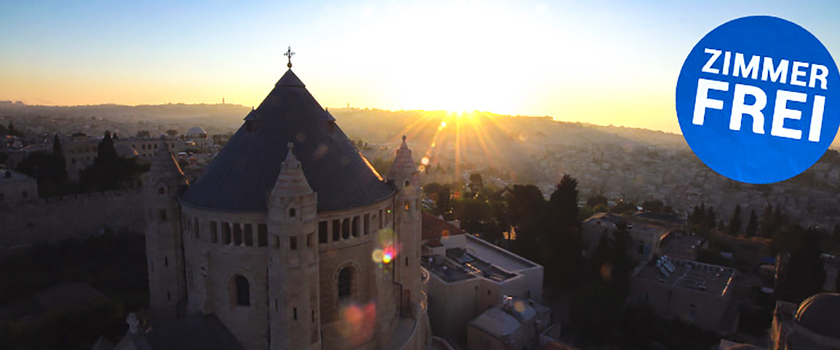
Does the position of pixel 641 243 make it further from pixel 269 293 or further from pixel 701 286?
pixel 269 293

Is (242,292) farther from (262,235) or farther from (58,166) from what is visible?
(58,166)

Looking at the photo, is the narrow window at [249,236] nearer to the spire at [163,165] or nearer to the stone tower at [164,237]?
the stone tower at [164,237]

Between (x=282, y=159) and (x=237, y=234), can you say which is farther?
(x=282, y=159)

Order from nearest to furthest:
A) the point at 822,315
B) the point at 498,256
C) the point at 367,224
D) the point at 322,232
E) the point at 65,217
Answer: the point at 322,232, the point at 367,224, the point at 822,315, the point at 65,217, the point at 498,256

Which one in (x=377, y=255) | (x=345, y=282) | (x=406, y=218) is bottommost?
(x=345, y=282)

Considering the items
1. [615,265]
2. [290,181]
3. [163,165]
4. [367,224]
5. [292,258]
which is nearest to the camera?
[290,181]

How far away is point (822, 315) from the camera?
18.1 metres

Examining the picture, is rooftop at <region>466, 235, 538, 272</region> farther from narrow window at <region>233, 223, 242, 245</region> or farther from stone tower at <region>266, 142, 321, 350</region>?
narrow window at <region>233, 223, 242, 245</region>

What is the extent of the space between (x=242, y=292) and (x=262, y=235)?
7.96 ft

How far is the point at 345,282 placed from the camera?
17.1m

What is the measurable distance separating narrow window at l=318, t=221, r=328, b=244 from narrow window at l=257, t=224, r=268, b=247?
1750 millimetres

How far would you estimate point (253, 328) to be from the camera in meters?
16.0

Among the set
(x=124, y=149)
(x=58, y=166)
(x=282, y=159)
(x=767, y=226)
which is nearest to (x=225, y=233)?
(x=282, y=159)

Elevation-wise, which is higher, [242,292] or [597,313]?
[242,292]
